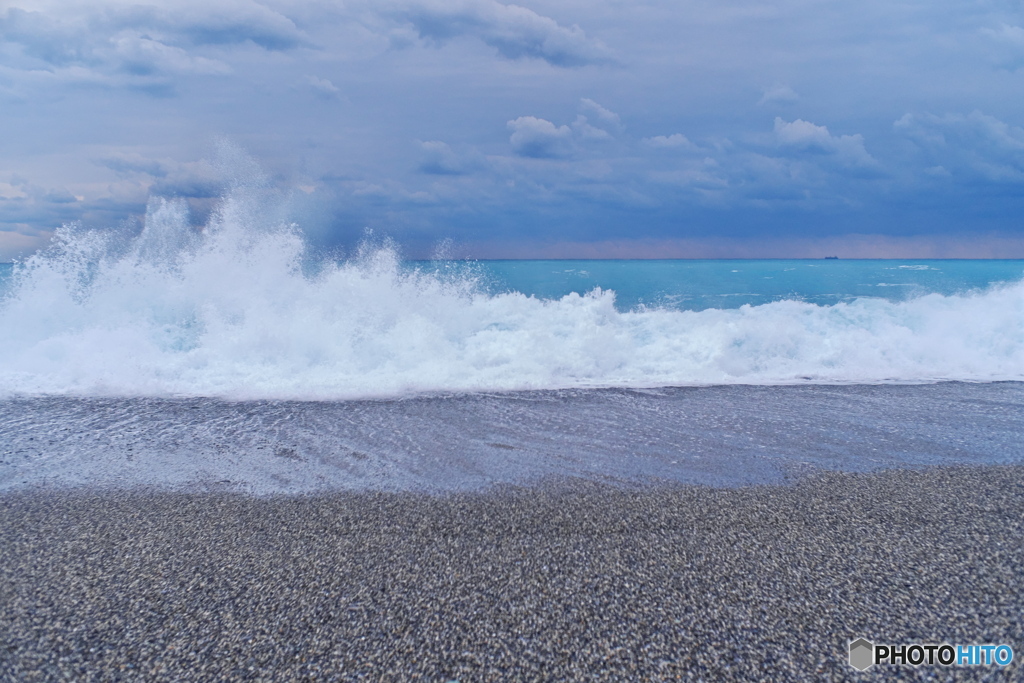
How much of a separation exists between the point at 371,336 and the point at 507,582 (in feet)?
27.7

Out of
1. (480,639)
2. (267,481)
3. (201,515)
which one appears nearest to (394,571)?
(480,639)

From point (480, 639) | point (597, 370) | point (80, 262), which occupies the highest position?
point (80, 262)

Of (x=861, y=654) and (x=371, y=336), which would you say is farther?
(x=371, y=336)

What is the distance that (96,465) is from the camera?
5539 mm

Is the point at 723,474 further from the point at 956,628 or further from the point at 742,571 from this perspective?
the point at 956,628

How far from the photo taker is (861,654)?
275 centimetres

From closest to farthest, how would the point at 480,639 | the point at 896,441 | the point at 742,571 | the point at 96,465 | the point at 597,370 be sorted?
the point at 480,639
the point at 742,571
the point at 96,465
the point at 896,441
the point at 597,370

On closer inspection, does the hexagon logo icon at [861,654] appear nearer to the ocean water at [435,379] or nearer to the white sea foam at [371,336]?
the ocean water at [435,379]

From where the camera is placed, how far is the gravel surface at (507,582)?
8.88 ft

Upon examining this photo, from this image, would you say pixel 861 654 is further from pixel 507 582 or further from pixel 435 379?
pixel 435 379

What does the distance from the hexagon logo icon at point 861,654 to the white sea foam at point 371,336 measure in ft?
21.4

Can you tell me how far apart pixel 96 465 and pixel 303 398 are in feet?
9.97

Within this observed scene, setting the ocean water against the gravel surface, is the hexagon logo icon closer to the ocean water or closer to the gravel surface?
→ the gravel surface

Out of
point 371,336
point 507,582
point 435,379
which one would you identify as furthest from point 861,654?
point 371,336
